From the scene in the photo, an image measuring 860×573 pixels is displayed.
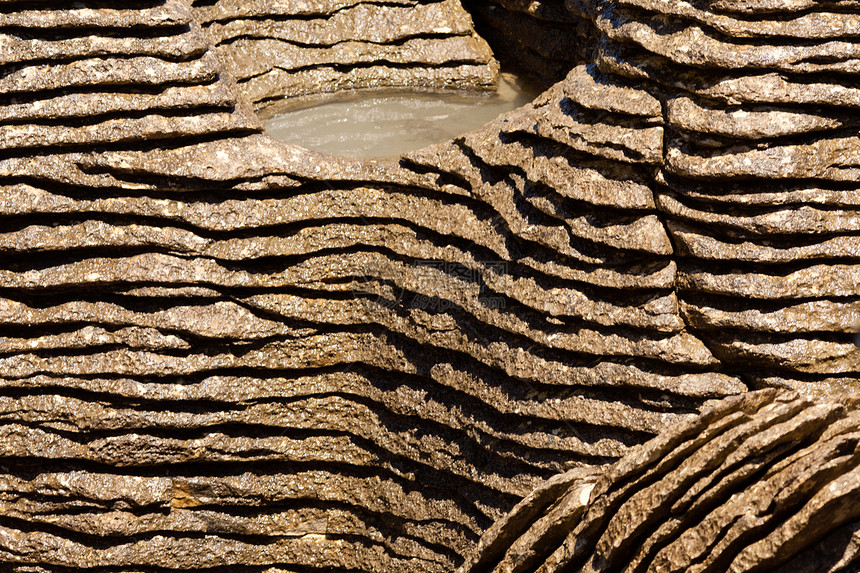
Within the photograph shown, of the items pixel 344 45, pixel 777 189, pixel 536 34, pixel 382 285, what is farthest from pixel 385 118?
pixel 777 189

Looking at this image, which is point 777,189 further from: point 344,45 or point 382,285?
point 344,45

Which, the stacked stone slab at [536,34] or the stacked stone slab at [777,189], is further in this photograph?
the stacked stone slab at [536,34]

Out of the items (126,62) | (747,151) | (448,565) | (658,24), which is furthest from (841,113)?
(126,62)

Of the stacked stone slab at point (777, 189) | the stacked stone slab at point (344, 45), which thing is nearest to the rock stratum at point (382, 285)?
the stacked stone slab at point (777, 189)

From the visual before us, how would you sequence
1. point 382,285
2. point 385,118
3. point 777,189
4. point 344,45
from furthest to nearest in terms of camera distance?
point 344,45 → point 385,118 → point 382,285 → point 777,189

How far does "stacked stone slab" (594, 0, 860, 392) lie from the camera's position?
327 cm

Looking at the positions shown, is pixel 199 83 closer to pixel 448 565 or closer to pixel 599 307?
pixel 599 307

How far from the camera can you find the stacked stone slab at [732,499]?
7.10 feet

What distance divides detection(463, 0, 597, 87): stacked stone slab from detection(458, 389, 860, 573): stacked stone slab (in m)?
3.24

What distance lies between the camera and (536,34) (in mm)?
5785

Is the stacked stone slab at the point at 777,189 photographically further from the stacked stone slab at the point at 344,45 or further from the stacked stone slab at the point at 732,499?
the stacked stone slab at the point at 344,45

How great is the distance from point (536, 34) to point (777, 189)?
2.88 m

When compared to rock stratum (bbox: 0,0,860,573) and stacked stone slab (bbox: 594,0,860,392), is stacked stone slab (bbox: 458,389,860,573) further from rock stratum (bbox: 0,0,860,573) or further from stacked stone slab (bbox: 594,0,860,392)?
rock stratum (bbox: 0,0,860,573)

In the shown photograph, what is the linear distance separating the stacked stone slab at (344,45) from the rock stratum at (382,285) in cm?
149
